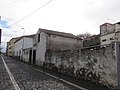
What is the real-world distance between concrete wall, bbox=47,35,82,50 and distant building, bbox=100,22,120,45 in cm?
1103

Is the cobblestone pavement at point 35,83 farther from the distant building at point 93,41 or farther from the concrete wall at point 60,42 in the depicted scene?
the distant building at point 93,41

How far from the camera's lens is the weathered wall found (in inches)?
329

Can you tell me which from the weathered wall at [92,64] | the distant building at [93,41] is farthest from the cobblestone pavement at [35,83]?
the distant building at [93,41]

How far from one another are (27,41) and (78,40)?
21093mm

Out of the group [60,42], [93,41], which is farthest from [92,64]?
[93,41]

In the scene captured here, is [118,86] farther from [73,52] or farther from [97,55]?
[73,52]

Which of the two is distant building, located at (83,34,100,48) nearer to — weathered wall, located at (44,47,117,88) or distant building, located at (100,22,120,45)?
distant building, located at (100,22,120,45)

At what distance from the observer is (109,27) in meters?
35.5

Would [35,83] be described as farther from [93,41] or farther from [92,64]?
[93,41]

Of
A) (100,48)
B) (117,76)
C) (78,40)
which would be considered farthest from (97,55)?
(78,40)

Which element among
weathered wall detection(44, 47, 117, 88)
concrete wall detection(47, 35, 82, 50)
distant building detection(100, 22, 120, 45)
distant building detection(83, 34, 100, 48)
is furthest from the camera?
distant building detection(83, 34, 100, 48)

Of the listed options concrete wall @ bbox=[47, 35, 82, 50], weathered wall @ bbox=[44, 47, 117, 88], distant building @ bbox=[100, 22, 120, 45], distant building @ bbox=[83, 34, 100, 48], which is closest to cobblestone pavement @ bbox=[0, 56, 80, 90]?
weathered wall @ bbox=[44, 47, 117, 88]

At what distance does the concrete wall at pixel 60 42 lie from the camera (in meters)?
22.1

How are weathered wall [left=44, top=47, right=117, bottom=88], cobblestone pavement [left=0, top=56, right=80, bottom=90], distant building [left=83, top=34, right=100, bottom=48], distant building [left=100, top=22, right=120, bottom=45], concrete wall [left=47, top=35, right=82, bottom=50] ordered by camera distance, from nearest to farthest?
1. cobblestone pavement [left=0, top=56, right=80, bottom=90]
2. weathered wall [left=44, top=47, right=117, bottom=88]
3. concrete wall [left=47, top=35, right=82, bottom=50]
4. distant building [left=100, top=22, right=120, bottom=45]
5. distant building [left=83, top=34, right=100, bottom=48]
